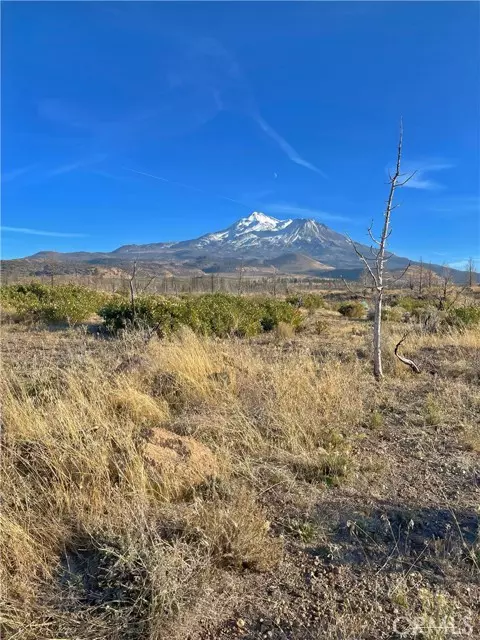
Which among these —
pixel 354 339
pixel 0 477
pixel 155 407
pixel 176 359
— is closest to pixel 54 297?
pixel 354 339

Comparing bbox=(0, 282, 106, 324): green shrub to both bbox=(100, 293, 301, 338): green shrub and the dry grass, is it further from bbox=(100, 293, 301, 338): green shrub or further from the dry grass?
the dry grass

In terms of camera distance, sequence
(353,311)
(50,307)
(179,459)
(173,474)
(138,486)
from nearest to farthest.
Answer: (138,486) → (173,474) → (179,459) → (50,307) → (353,311)

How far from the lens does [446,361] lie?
739cm

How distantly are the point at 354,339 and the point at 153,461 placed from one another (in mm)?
8790

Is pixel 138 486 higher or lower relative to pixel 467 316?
lower

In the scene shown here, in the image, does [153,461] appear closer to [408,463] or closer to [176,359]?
[408,463]

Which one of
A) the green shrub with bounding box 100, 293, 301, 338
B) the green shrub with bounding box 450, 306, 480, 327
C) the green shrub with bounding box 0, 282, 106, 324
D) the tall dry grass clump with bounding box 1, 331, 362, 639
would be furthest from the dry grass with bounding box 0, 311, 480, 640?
the green shrub with bounding box 450, 306, 480, 327

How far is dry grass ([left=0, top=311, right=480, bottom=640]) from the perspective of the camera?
6.56ft

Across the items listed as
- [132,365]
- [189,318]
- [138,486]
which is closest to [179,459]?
[138,486]

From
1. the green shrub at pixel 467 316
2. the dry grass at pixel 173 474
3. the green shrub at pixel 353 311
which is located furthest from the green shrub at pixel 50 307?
the green shrub at pixel 467 316

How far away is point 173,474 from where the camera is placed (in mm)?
2930

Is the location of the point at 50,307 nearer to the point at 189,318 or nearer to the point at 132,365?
the point at 189,318

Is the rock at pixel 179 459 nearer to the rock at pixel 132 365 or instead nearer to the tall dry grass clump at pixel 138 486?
the tall dry grass clump at pixel 138 486

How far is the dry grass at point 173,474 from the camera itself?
2.00 metres
